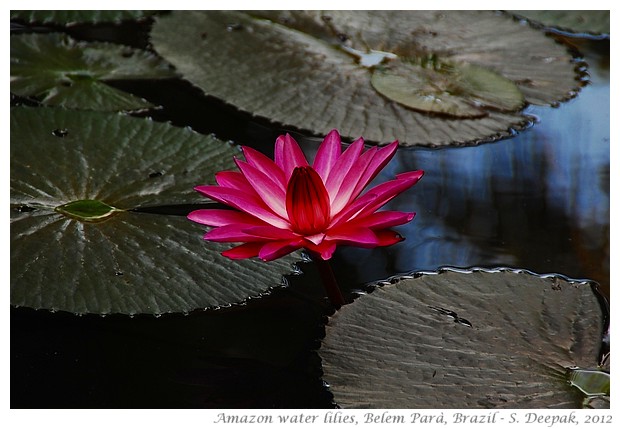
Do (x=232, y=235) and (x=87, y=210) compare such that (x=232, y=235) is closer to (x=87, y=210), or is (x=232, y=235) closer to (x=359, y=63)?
(x=87, y=210)

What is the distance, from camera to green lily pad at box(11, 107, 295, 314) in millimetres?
→ 1472

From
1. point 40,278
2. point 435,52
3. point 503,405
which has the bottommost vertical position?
point 503,405

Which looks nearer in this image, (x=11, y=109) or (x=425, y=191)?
(x=425, y=191)

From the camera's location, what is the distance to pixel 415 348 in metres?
1.33

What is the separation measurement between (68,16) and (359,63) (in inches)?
40.8

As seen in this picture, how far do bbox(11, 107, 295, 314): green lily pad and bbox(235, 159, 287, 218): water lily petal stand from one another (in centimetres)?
26

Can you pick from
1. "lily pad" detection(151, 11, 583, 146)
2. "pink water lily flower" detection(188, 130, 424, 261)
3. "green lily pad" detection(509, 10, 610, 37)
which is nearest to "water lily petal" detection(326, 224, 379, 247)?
"pink water lily flower" detection(188, 130, 424, 261)

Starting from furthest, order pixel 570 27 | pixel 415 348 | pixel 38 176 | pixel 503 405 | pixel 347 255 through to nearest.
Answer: pixel 570 27 → pixel 38 176 → pixel 347 255 → pixel 415 348 → pixel 503 405

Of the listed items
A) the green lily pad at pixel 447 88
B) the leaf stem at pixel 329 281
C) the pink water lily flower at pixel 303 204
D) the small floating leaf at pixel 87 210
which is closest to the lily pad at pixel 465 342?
the leaf stem at pixel 329 281

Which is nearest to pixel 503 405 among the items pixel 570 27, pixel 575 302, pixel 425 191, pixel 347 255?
pixel 575 302

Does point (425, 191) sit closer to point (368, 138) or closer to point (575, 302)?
point (368, 138)

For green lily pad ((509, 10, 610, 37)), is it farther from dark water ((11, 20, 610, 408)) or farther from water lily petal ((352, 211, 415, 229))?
water lily petal ((352, 211, 415, 229))

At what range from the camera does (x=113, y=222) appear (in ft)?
Answer: 5.41

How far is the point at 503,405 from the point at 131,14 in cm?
198
